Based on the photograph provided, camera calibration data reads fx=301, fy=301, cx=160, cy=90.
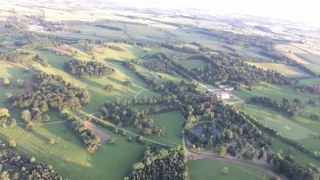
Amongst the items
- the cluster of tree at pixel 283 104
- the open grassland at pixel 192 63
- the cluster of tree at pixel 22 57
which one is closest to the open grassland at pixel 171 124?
the cluster of tree at pixel 283 104

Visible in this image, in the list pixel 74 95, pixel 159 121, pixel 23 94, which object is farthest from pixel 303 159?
pixel 23 94

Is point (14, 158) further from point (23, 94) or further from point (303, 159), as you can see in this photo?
point (303, 159)

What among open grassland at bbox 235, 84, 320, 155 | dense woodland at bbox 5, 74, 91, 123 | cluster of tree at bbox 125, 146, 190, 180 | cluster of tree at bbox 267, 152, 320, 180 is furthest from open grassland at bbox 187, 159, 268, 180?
dense woodland at bbox 5, 74, 91, 123

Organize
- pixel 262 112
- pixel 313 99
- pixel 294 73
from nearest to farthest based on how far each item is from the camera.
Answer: pixel 262 112
pixel 313 99
pixel 294 73

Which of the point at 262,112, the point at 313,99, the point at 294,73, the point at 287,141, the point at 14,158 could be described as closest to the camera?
the point at 14,158

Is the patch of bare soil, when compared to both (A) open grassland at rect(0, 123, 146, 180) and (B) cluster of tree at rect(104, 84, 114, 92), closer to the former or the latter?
(A) open grassland at rect(0, 123, 146, 180)

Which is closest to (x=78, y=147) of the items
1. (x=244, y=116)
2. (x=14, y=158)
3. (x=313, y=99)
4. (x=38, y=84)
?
(x=14, y=158)

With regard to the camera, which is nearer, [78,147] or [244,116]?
[78,147]
